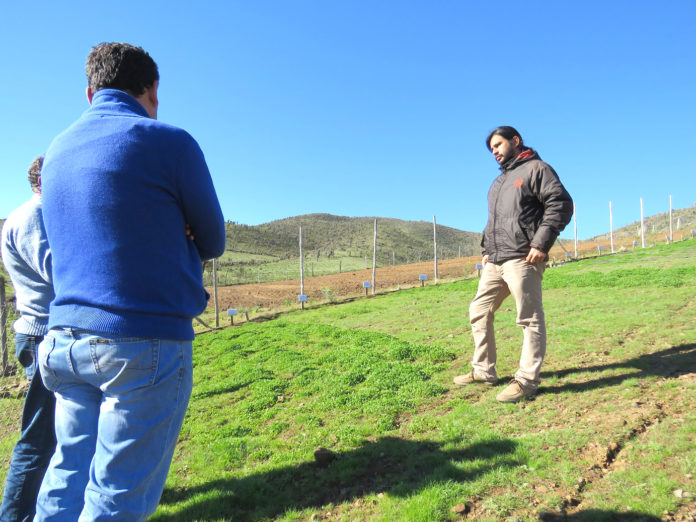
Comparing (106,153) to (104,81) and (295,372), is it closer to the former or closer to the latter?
(104,81)

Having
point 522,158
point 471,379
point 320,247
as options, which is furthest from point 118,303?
point 320,247

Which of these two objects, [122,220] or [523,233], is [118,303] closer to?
[122,220]

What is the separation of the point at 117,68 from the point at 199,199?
25.9 inches

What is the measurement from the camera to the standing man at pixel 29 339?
2.32 metres

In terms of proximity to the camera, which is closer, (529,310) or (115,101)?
(115,101)

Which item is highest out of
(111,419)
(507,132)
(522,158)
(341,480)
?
(507,132)

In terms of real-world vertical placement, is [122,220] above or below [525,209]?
below

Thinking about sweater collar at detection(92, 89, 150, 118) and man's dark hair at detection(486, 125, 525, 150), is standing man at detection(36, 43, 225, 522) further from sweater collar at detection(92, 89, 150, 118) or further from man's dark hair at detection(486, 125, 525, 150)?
man's dark hair at detection(486, 125, 525, 150)

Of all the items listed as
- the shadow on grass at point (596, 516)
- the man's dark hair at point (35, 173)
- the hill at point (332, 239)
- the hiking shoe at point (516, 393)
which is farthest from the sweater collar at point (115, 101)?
the hill at point (332, 239)

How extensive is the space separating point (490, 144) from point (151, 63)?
10.8 ft

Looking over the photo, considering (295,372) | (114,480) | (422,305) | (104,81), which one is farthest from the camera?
(422,305)

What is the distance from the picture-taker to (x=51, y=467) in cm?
152

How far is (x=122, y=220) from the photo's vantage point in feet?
4.55

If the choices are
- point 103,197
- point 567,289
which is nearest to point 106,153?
point 103,197
